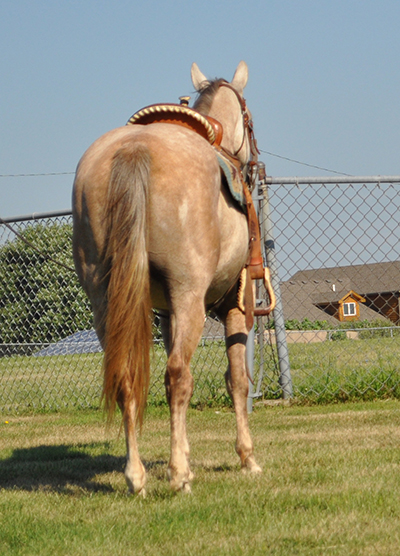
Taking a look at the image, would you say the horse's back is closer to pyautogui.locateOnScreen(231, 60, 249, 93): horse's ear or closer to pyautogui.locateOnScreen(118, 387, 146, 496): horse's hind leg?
pyautogui.locateOnScreen(118, 387, 146, 496): horse's hind leg

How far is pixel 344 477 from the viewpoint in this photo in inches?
139

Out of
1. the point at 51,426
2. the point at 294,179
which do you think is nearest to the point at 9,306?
the point at 51,426

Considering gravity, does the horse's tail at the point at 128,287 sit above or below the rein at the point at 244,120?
below

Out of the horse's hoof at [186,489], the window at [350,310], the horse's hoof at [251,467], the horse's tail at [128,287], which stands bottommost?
the window at [350,310]

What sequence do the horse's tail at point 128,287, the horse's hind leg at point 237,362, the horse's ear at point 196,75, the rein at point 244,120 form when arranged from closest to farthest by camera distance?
the horse's tail at point 128,287 → the horse's hind leg at point 237,362 → the rein at point 244,120 → the horse's ear at point 196,75

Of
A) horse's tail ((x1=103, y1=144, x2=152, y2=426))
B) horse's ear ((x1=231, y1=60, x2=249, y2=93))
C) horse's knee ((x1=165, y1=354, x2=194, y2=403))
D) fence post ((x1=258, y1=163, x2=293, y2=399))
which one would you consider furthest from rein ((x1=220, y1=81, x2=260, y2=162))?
fence post ((x1=258, y1=163, x2=293, y2=399))

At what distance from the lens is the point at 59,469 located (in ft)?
14.5

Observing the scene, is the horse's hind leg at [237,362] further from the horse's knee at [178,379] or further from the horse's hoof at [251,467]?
the horse's knee at [178,379]

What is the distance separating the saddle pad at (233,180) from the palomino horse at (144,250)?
0.43 feet

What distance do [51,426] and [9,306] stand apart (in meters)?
2.97

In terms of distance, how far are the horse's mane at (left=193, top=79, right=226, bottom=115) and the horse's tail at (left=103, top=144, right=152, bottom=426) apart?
4.75 ft

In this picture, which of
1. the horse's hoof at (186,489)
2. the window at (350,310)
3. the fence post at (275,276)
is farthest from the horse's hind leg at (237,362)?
the window at (350,310)

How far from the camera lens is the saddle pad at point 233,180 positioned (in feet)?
12.5

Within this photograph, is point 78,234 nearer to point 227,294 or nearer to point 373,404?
point 227,294
